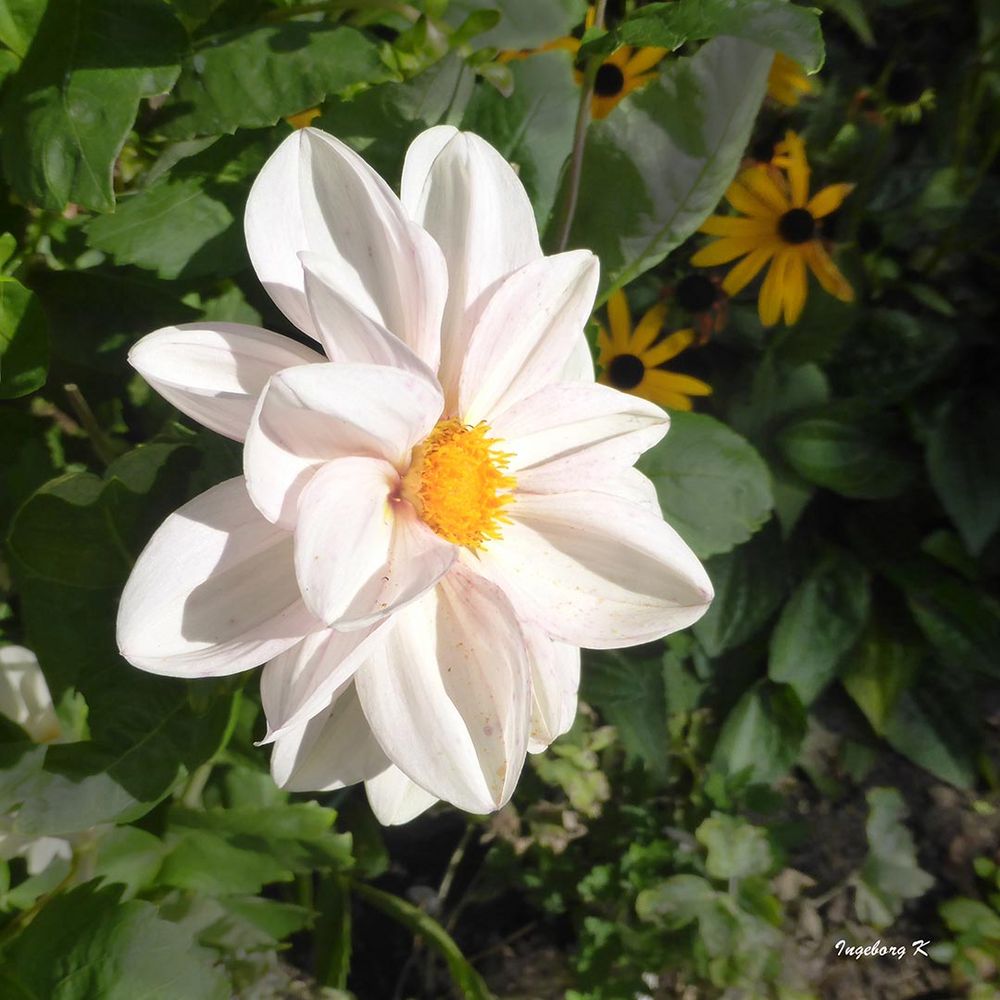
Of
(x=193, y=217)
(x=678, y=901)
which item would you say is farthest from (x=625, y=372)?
(x=678, y=901)

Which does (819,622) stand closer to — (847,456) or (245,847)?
(847,456)

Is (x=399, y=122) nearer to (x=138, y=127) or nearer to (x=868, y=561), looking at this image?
(x=138, y=127)

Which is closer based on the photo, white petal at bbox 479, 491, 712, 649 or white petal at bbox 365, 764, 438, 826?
white petal at bbox 479, 491, 712, 649

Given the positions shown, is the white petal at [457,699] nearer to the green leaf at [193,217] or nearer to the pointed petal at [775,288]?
the green leaf at [193,217]

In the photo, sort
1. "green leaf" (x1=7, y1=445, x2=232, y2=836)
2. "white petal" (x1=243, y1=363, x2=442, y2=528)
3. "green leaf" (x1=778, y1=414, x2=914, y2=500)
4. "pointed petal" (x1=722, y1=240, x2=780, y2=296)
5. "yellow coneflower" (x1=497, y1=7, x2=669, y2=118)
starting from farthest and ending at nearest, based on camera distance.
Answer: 1. "green leaf" (x1=778, y1=414, x2=914, y2=500)
2. "pointed petal" (x1=722, y1=240, x2=780, y2=296)
3. "yellow coneflower" (x1=497, y1=7, x2=669, y2=118)
4. "green leaf" (x1=7, y1=445, x2=232, y2=836)
5. "white petal" (x1=243, y1=363, x2=442, y2=528)

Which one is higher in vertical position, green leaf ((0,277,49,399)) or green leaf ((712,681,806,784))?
green leaf ((0,277,49,399))

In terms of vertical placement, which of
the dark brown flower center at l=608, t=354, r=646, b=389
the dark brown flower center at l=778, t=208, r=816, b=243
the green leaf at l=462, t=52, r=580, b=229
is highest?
the green leaf at l=462, t=52, r=580, b=229

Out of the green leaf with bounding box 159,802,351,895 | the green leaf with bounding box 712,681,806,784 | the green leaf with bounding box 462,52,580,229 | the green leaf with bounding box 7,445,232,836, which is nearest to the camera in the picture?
the green leaf with bounding box 7,445,232,836

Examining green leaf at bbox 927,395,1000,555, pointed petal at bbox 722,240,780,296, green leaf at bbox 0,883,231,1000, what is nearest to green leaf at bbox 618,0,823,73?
pointed petal at bbox 722,240,780,296

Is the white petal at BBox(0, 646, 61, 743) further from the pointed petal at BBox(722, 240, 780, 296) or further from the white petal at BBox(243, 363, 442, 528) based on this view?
the pointed petal at BBox(722, 240, 780, 296)
